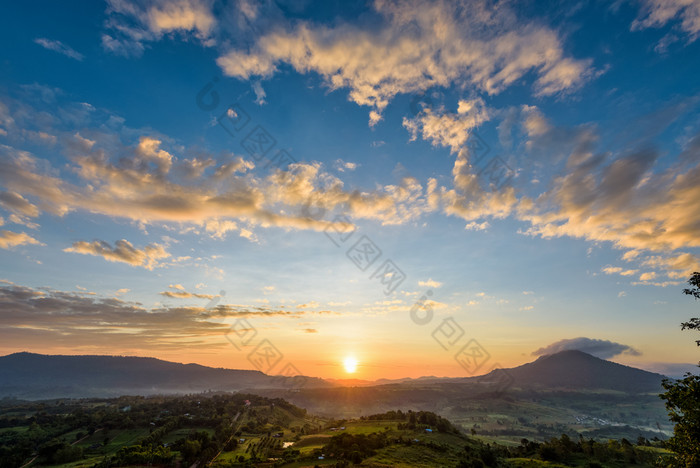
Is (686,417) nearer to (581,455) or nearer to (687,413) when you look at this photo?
(687,413)

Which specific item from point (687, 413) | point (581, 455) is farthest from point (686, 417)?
point (581, 455)

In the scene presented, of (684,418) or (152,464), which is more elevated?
(684,418)

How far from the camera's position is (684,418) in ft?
105

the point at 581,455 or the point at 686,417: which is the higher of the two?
the point at 686,417

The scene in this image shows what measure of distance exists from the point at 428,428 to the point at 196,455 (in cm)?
10104

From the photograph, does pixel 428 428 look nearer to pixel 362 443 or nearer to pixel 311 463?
pixel 362 443

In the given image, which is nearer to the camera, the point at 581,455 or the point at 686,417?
the point at 686,417

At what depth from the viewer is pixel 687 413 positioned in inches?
1257

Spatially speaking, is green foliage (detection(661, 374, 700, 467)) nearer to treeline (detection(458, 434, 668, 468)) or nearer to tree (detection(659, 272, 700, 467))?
tree (detection(659, 272, 700, 467))

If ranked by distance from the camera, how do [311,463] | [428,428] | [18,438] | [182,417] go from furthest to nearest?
[182,417] → [18,438] → [428,428] → [311,463]

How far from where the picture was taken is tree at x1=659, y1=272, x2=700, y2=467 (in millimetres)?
30609

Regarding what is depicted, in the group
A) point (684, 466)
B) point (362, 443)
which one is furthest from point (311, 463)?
point (684, 466)

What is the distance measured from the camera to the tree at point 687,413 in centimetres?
3061

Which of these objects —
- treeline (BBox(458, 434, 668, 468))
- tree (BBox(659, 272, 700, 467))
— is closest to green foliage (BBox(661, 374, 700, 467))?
tree (BBox(659, 272, 700, 467))
